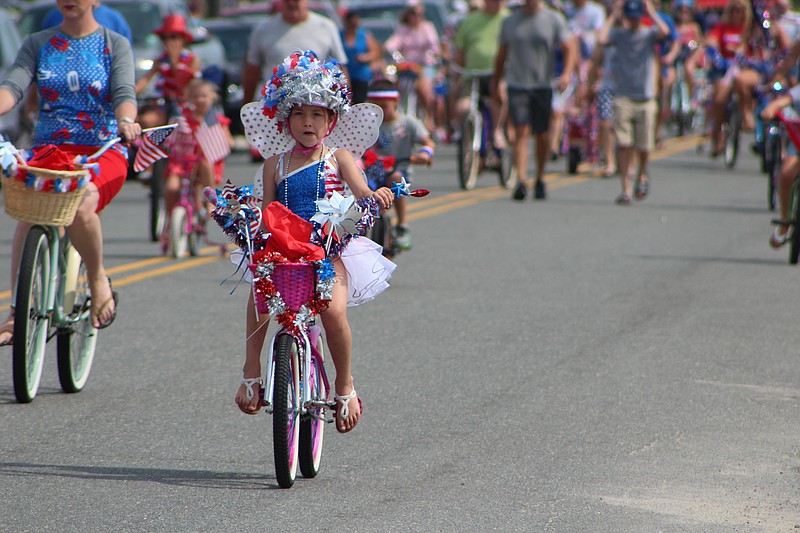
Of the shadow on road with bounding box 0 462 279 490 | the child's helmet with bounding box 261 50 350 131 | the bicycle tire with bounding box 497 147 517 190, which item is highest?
the child's helmet with bounding box 261 50 350 131

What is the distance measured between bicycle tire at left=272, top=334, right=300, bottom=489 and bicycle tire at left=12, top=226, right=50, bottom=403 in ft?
5.56

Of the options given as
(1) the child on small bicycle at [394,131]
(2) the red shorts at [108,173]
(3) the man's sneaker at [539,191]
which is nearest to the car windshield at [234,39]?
(3) the man's sneaker at [539,191]

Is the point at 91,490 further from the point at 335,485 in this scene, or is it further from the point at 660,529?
the point at 660,529

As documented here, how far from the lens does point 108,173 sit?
7184 millimetres

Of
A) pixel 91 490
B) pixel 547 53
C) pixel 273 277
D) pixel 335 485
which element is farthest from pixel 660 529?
pixel 547 53

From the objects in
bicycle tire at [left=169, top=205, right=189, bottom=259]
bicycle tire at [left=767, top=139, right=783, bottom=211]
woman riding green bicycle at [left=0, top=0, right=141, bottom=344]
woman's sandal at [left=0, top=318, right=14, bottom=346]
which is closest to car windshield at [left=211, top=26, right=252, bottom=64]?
bicycle tire at [left=767, top=139, right=783, bottom=211]

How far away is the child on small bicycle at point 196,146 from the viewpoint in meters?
12.1

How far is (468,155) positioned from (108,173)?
11105 millimetres

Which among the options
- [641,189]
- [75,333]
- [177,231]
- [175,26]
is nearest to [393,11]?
[641,189]

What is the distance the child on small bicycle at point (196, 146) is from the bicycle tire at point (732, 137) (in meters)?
10.4

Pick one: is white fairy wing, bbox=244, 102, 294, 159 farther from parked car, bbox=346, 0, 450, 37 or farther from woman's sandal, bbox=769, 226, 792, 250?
parked car, bbox=346, 0, 450, 37

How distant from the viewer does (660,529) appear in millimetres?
5242

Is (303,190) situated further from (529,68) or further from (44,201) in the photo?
(529,68)

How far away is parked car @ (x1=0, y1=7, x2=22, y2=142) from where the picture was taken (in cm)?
1842
